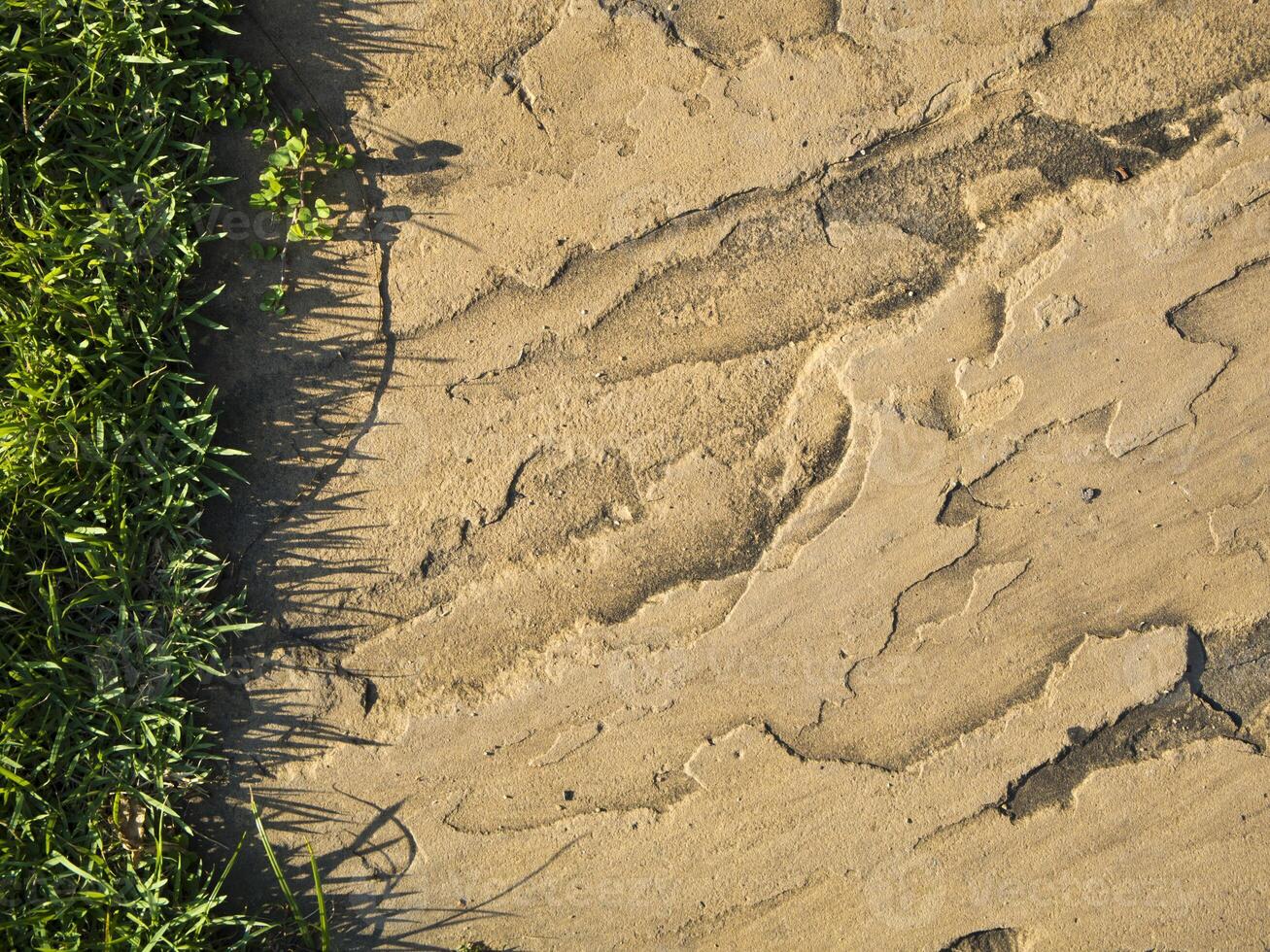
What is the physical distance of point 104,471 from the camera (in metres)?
2.36

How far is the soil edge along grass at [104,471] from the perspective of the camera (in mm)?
2303

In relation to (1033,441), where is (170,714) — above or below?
below

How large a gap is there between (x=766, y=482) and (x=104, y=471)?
175 cm

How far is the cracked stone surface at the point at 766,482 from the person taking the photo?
2383 mm

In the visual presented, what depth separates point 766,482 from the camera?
2389 mm

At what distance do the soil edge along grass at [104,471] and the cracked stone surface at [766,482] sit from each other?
17 cm

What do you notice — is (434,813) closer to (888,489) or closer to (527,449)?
(527,449)

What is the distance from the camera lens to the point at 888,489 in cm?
238

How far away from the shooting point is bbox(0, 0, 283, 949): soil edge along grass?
2.30 meters

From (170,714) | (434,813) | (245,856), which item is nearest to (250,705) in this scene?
(170,714)

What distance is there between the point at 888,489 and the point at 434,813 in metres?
1.49

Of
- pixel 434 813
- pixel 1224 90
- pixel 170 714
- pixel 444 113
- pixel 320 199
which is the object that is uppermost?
pixel 1224 90

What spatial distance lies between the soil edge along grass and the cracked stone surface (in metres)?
0.17

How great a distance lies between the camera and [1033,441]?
7.81ft
